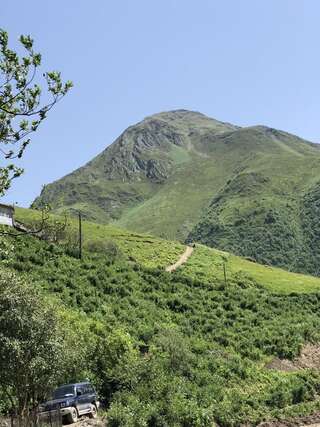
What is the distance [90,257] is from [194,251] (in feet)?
170

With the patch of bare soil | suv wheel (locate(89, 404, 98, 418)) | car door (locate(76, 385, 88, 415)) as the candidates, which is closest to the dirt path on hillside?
the patch of bare soil

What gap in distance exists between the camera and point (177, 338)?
44.0m

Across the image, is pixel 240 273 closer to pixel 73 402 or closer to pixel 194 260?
pixel 194 260

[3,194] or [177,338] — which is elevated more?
[3,194]

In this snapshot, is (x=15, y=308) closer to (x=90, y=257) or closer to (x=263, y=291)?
(x=90, y=257)

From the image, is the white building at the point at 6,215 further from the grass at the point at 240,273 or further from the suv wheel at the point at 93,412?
the suv wheel at the point at 93,412

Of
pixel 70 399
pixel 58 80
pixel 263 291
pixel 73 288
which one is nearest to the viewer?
pixel 58 80

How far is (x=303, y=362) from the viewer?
176ft

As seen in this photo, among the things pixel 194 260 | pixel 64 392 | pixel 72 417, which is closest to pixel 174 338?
pixel 64 392

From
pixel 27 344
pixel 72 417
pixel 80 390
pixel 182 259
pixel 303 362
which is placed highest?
pixel 182 259

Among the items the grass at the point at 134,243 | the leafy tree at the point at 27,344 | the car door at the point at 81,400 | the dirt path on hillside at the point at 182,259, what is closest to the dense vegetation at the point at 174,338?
the leafy tree at the point at 27,344

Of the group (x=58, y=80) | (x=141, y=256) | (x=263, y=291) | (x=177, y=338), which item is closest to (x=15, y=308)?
(x=58, y=80)

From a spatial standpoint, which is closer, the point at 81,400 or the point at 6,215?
the point at 81,400

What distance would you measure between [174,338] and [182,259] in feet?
204
